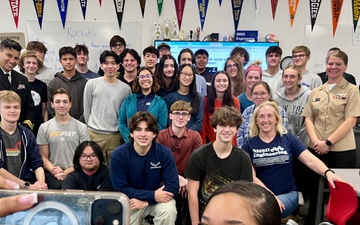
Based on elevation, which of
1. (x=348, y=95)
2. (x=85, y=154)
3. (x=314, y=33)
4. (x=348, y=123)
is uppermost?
(x=314, y=33)

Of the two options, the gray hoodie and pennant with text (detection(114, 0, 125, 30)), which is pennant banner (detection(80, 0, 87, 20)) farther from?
the gray hoodie

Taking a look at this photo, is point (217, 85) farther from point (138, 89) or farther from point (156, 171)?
point (156, 171)

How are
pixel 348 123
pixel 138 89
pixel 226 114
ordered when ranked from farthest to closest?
pixel 138 89
pixel 348 123
pixel 226 114

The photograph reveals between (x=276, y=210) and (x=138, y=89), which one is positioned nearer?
(x=276, y=210)

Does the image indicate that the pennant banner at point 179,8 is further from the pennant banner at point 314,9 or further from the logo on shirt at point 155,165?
the logo on shirt at point 155,165

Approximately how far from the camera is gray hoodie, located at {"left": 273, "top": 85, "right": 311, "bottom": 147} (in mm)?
2982

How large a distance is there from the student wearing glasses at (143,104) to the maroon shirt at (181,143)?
0.25m

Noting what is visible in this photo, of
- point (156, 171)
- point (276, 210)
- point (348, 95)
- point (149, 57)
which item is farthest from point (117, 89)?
point (276, 210)

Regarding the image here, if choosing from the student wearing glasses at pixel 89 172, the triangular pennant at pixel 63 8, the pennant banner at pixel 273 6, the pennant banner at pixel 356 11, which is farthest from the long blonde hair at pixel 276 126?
the triangular pennant at pixel 63 8

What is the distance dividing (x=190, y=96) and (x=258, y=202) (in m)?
2.35

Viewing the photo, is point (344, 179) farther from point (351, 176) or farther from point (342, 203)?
point (342, 203)

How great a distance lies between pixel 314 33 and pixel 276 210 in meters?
5.19

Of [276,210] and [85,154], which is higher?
[276,210]

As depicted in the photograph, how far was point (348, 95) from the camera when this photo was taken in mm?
2693
